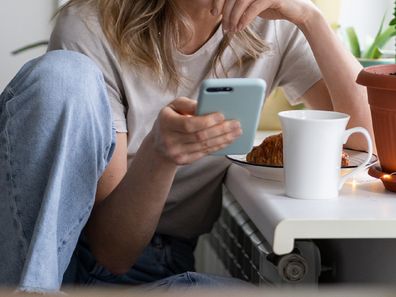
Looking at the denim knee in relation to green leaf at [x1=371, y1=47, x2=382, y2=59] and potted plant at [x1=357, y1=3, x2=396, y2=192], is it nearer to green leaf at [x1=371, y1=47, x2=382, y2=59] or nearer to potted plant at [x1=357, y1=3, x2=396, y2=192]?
potted plant at [x1=357, y1=3, x2=396, y2=192]

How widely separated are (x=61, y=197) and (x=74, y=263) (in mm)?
318

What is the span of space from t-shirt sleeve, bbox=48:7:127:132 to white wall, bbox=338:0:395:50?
1.07 metres

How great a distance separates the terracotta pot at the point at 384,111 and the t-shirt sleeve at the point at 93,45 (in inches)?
15.9

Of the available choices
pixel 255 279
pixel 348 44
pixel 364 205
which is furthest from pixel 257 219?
pixel 348 44

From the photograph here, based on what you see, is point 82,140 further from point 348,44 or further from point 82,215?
point 348,44

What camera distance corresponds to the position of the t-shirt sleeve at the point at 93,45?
1.31m

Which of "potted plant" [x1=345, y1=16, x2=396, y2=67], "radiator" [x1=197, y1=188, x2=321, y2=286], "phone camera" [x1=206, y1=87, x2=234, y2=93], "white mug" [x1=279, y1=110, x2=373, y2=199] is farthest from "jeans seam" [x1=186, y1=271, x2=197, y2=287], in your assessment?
"potted plant" [x1=345, y1=16, x2=396, y2=67]

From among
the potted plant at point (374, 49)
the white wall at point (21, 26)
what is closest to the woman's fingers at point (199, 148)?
the potted plant at point (374, 49)

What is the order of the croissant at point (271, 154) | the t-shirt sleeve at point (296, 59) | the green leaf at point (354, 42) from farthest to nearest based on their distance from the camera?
the green leaf at point (354, 42), the t-shirt sleeve at point (296, 59), the croissant at point (271, 154)

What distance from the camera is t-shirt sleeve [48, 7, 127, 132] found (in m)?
1.31

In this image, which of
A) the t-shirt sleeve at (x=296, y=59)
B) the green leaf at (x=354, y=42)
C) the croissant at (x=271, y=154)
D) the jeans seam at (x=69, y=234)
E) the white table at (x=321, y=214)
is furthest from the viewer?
the green leaf at (x=354, y=42)

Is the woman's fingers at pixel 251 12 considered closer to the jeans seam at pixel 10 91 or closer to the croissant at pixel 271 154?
the croissant at pixel 271 154

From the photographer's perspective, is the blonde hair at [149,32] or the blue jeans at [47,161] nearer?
the blue jeans at [47,161]

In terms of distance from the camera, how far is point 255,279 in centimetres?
152
